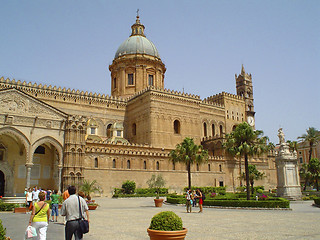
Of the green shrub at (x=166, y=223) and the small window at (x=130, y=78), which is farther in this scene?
the small window at (x=130, y=78)

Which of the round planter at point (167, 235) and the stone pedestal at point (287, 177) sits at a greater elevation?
the stone pedestal at point (287, 177)

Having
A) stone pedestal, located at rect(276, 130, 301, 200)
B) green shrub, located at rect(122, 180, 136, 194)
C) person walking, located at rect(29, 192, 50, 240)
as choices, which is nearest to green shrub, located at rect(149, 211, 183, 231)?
person walking, located at rect(29, 192, 50, 240)

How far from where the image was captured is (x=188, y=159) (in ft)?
101

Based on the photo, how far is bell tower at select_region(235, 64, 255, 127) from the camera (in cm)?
5778

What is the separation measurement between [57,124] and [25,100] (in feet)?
11.8

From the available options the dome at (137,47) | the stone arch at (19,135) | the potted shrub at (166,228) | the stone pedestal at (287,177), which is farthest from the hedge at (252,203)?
the dome at (137,47)

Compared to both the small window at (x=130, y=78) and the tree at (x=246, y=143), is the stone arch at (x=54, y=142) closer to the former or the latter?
the tree at (x=246, y=143)

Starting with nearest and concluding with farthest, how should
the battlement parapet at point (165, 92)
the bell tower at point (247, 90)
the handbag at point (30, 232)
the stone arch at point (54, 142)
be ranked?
the handbag at point (30, 232) → the stone arch at point (54, 142) → the battlement parapet at point (165, 92) → the bell tower at point (247, 90)

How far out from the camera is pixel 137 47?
51.7 metres

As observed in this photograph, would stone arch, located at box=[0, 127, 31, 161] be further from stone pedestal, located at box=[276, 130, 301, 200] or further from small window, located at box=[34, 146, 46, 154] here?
stone pedestal, located at box=[276, 130, 301, 200]

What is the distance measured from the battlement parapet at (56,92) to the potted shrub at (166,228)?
34555mm

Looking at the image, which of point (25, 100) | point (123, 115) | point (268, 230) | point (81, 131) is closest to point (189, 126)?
point (123, 115)

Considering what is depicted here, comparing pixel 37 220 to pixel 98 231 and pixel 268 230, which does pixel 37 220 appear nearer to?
pixel 98 231

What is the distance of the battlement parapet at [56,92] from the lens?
38156 millimetres
